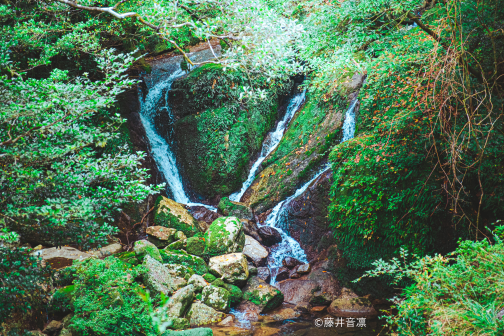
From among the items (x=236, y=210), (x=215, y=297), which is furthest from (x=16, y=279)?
(x=236, y=210)

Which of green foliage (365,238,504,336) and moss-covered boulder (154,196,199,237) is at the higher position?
green foliage (365,238,504,336)

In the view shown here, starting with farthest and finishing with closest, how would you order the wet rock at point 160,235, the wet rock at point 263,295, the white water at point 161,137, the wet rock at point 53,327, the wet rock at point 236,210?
1. the white water at point 161,137
2. the wet rock at point 236,210
3. the wet rock at point 160,235
4. the wet rock at point 263,295
5. the wet rock at point 53,327

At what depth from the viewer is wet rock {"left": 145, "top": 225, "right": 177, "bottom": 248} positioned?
303 inches

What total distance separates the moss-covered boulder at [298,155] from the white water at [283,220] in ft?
0.90

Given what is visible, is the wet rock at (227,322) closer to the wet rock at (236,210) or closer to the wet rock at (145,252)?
the wet rock at (145,252)

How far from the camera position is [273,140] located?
12.2 m

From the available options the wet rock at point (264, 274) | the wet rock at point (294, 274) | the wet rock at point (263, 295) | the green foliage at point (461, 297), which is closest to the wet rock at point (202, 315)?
the wet rock at point (263, 295)

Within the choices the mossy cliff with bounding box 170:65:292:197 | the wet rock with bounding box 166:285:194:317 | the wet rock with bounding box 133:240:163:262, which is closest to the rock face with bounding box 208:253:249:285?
the wet rock with bounding box 166:285:194:317

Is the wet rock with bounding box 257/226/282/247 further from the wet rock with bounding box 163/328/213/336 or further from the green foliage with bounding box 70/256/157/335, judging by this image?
the wet rock with bounding box 163/328/213/336

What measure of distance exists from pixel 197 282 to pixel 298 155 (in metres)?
5.80

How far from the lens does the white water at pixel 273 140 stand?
11.4m

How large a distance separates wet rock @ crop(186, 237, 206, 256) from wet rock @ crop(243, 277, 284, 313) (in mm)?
1473

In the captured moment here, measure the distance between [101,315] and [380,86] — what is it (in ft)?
23.7

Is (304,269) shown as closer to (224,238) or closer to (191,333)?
(224,238)
